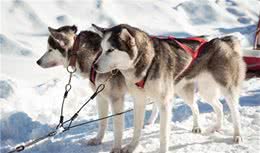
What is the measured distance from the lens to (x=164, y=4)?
53.0 ft

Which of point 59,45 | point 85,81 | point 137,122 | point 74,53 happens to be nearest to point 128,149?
point 137,122

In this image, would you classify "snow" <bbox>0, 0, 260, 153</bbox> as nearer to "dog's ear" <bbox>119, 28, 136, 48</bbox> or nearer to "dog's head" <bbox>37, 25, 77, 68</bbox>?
"dog's head" <bbox>37, 25, 77, 68</bbox>

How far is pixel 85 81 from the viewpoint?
7.50m

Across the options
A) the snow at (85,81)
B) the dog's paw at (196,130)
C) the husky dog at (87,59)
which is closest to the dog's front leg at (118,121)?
the husky dog at (87,59)

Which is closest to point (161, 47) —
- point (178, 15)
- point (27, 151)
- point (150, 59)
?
point (150, 59)

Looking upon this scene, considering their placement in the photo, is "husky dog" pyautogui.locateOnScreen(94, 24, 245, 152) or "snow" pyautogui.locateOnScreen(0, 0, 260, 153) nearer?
"husky dog" pyautogui.locateOnScreen(94, 24, 245, 152)

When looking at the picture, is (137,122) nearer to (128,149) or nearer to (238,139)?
(128,149)

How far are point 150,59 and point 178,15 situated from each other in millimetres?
12056

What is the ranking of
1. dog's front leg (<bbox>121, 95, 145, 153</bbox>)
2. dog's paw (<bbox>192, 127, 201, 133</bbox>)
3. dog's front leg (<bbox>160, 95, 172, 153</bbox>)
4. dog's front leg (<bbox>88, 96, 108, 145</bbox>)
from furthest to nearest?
dog's paw (<bbox>192, 127, 201, 133</bbox>) → dog's front leg (<bbox>88, 96, 108, 145</bbox>) → dog's front leg (<bbox>121, 95, 145, 153</bbox>) → dog's front leg (<bbox>160, 95, 172, 153</bbox>)

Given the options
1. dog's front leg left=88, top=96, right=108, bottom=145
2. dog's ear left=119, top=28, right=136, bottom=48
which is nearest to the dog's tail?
dog's ear left=119, top=28, right=136, bottom=48

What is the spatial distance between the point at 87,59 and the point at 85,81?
3.43 m

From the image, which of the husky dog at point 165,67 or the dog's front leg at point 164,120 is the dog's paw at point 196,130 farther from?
the dog's front leg at point 164,120

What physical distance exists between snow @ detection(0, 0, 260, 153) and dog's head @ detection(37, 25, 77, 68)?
2.94 feet

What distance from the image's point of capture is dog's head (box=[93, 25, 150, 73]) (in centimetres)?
351
